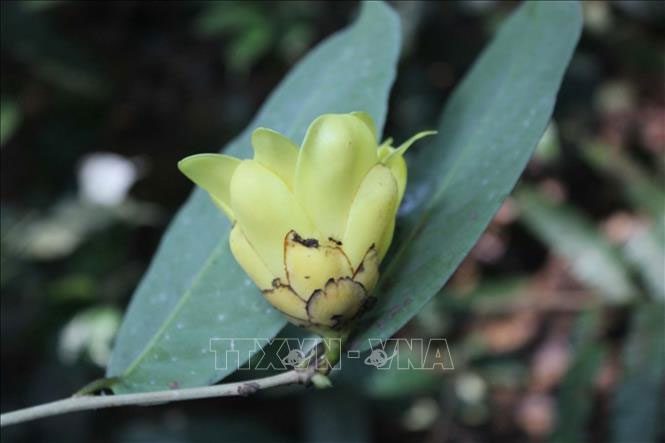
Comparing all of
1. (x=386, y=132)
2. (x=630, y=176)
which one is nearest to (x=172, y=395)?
(x=386, y=132)

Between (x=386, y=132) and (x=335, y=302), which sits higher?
(x=386, y=132)

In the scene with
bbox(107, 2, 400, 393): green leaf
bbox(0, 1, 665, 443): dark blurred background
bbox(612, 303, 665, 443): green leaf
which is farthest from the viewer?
bbox(0, 1, 665, 443): dark blurred background

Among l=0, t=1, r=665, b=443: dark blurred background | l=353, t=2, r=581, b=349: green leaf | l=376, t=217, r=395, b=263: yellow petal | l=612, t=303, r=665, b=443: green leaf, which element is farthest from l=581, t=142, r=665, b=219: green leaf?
l=376, t=217, r=395, b=263: yellow petal

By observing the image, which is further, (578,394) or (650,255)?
(650,255)

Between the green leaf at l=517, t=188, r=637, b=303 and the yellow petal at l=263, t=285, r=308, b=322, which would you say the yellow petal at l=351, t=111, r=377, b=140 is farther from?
the green leaf at l=517, t=188, r=637, b=303

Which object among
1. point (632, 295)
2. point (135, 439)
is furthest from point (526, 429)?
point (135, 439)

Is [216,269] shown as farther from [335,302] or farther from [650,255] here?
[650,255]

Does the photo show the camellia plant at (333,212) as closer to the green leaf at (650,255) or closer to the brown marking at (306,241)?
the brown marking at (306,241)
